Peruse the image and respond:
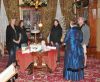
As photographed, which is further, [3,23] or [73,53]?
[3,23]

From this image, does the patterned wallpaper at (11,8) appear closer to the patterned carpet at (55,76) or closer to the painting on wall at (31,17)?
the painting on wall at (31,17)

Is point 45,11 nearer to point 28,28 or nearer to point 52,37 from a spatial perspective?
point 28,28

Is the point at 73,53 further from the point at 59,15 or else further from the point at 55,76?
the point at 59,15

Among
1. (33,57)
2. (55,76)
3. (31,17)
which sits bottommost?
(55,76)

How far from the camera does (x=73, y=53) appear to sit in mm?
5070

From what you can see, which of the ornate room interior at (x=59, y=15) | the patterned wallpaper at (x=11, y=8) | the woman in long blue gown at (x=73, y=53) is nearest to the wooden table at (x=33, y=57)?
the woman in long blue gown at (x=73, y=53)

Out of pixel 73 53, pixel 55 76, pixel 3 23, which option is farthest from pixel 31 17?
pixel 73 53

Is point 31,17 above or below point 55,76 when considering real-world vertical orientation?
above

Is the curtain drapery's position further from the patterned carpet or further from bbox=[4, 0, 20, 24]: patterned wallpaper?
the patterned carpet

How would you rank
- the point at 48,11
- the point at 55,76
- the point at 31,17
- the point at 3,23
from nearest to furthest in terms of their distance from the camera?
the point at 55,76 → the point at 3,23 → the point at 48,11 → the point at 31,17

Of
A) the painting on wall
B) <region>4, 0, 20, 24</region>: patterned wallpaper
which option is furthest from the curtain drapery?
the painting on wall

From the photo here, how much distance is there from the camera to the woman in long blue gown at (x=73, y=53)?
503 cm

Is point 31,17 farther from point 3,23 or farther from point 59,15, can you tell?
point 3,23

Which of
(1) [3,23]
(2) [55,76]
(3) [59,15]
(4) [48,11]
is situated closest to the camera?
(2) [55,76]
